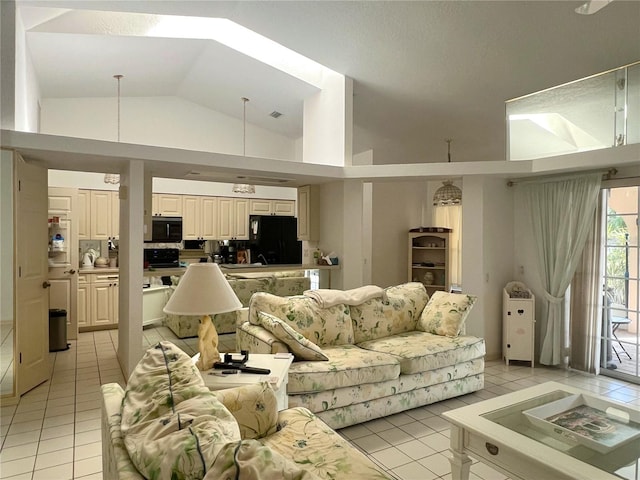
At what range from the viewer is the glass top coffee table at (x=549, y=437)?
1834 millimetres

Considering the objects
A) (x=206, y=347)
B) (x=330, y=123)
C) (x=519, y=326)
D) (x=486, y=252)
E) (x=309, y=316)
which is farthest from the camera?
(x=330, y=123)

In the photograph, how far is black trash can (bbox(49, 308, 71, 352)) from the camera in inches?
199

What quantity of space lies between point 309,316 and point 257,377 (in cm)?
124

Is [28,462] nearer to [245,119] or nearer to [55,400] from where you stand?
[55,400]

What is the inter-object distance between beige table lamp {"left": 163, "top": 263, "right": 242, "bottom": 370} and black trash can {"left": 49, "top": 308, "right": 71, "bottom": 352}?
12.0 ft

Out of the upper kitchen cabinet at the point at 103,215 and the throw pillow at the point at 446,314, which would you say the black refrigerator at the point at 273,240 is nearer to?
the upper kitchen cabinet at the point at 103,215

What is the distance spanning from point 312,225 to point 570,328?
11.1 ft

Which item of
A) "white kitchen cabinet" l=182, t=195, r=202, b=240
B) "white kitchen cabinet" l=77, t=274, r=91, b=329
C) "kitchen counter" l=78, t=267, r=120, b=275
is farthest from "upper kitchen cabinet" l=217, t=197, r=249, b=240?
"white kitchen cabinet" l=77, t=274, r=91, b=329

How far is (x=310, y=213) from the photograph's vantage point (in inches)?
220

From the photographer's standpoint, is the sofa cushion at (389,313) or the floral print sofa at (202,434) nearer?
the floral print sofa at (202,434)

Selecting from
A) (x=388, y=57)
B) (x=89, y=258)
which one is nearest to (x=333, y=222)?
(x=388, y=57)

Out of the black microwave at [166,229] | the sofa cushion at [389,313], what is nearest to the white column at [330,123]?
the sofa cushion at [389,313]

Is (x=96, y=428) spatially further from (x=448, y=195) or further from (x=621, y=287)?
(x=448, y=195)

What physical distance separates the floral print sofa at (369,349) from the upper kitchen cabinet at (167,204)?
4.29 m
